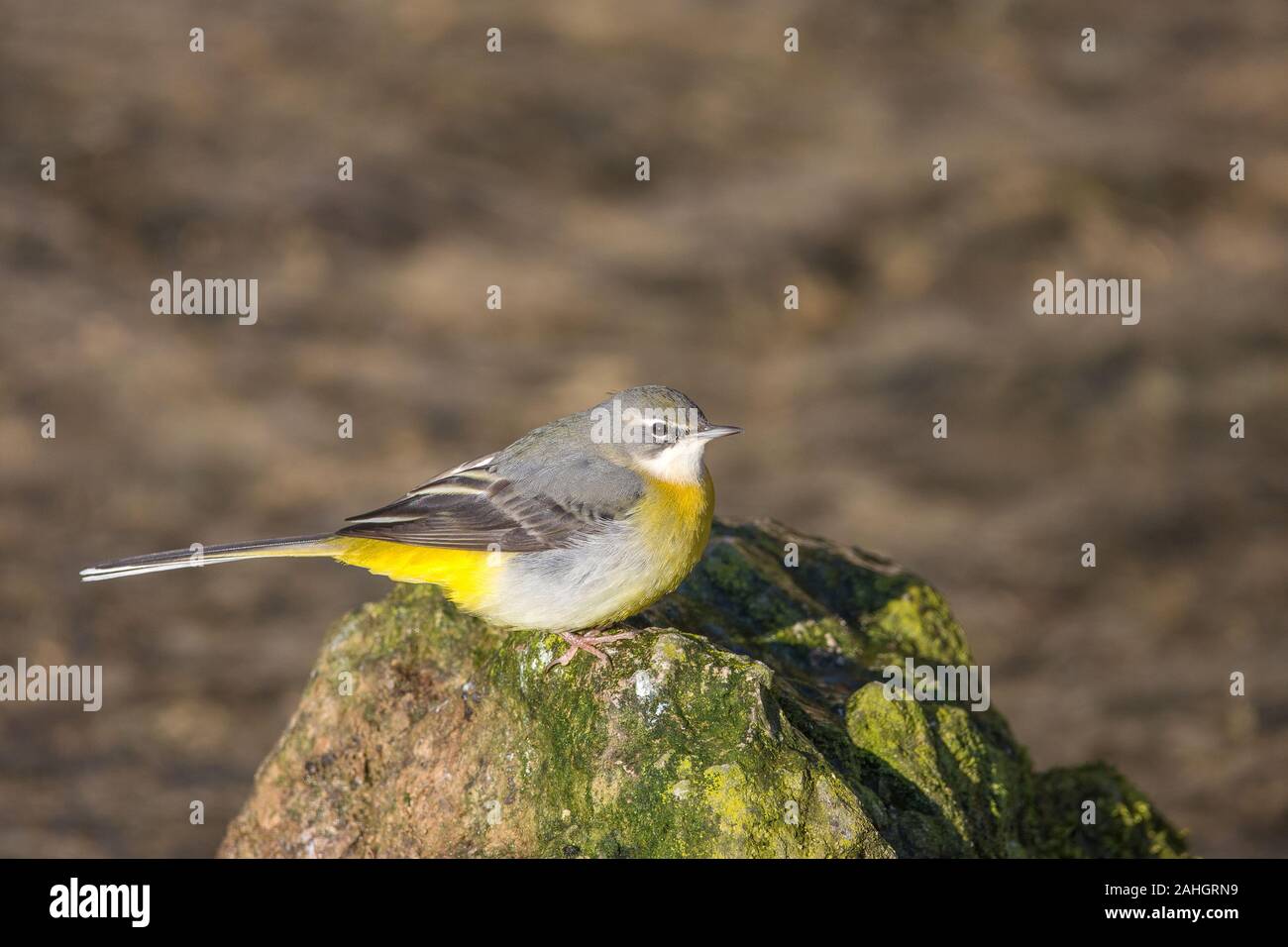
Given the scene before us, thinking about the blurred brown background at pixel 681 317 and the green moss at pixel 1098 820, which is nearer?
the green moss at pixel 1098 820

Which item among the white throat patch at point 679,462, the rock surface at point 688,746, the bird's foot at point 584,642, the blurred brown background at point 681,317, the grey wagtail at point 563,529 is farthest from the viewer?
the blurred brown background at point 681,317

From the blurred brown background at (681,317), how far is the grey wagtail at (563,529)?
17.4ft

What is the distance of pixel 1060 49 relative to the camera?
16531 mm

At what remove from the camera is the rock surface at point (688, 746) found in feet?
17.3

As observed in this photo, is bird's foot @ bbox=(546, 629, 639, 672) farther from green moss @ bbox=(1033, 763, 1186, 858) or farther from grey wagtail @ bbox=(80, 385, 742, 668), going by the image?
green moss @ bbox=(1033, 763, 1186, 858)

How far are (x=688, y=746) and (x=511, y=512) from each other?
5.79ft

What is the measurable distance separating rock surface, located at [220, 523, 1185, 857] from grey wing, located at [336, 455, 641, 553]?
476 mm

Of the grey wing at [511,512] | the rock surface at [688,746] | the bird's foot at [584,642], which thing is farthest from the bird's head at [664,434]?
the bird's foot at [584,642]

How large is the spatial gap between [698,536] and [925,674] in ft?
4.58

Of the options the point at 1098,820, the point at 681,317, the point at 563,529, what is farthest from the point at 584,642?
the point at 681,317

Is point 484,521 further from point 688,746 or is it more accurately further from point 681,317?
point 681,317

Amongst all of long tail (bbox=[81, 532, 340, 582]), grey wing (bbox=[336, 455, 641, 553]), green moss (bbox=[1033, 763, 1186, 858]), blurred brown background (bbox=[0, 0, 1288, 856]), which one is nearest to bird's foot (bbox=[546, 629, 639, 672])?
grey wing (bbox=[336, 455, 641, 553])

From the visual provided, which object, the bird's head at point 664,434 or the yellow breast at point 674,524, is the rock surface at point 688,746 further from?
the bird's head at point 664,434

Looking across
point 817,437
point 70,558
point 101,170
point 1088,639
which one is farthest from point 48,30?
point 1088,639
